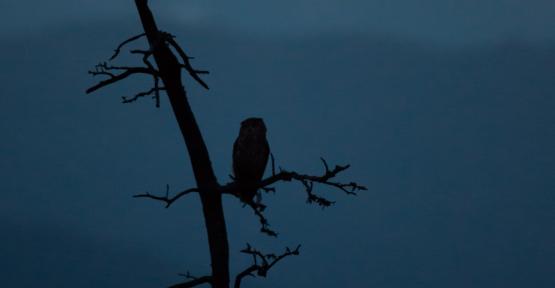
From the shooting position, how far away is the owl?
12.1ft

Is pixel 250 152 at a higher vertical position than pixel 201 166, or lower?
higher

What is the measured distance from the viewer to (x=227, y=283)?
10.3ft

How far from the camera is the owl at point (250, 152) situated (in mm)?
3686

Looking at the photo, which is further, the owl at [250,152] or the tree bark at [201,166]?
the owl at [250,152]

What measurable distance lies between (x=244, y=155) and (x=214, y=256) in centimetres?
81

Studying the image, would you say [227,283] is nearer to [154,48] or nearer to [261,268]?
[261,268]

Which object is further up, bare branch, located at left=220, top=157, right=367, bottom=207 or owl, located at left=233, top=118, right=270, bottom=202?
owl, located at left=233, top=118, right=270, bottom=202

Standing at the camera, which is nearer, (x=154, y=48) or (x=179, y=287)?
(x=154, y=48)

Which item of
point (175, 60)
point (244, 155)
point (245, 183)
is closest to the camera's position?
point (175, 60)

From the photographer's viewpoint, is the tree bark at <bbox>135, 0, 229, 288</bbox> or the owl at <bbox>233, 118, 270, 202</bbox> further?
the owl at <bbox>233, 118, 270, 202</bbox>

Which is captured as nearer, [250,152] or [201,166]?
[201,166]

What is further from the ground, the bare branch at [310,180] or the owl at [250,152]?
the owl at [250,152]

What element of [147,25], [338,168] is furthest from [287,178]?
[147,25]

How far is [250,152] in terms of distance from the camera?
3729mm
